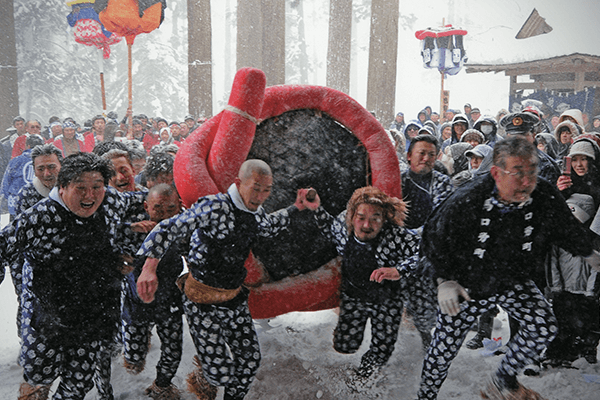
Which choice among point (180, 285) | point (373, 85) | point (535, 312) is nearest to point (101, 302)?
point (180, 285)

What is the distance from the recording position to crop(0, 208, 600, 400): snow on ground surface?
9.40 feet

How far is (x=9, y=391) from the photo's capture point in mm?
2871

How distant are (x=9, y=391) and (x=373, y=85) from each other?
887 cm

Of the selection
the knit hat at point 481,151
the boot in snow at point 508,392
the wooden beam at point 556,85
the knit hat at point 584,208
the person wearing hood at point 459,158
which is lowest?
the boot in snow at point 508,392

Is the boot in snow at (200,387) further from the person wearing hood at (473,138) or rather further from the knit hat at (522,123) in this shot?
the person wearing hood at (473,138)

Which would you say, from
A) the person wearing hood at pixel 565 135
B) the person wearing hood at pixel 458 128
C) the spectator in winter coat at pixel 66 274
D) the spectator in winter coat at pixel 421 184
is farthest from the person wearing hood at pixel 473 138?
the spectator in winter coat at pixel 66 274

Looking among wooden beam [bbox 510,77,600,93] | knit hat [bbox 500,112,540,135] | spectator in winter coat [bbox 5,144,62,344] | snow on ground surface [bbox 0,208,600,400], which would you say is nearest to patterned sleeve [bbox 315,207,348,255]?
snow on ground surface [bbox 0,208,600,400]

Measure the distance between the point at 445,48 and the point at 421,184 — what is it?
7.33 m

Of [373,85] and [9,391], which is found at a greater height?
[373,85]

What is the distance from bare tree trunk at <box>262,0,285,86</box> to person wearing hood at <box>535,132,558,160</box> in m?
7.62

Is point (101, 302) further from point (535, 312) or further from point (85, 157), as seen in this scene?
point (535, 312)

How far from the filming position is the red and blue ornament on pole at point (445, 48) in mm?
9508

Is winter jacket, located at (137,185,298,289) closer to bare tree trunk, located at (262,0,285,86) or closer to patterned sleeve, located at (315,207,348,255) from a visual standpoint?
patterned sleeve, located at (315,207,348,255)

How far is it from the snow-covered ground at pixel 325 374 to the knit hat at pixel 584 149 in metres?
1.51
